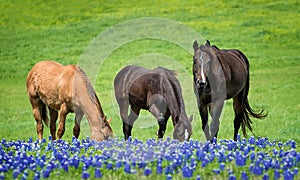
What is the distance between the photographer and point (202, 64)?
13188 mm

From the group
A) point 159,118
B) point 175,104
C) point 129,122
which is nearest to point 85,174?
point 175,104

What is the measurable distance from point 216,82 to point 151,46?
881 inches

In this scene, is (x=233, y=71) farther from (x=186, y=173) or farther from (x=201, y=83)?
(x=186, y=173)

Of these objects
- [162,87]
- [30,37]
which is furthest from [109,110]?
[30,37]

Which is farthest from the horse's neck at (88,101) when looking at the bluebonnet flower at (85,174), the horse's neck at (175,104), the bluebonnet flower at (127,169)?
A: the bluebonnet flower at (85,174)

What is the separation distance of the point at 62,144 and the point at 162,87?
3.03 metres

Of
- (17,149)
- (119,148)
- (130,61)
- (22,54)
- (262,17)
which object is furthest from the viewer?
(262,17)

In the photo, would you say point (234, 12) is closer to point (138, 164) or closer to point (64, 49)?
point (64, 49)

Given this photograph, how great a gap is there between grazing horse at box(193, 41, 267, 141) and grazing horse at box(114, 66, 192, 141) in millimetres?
610

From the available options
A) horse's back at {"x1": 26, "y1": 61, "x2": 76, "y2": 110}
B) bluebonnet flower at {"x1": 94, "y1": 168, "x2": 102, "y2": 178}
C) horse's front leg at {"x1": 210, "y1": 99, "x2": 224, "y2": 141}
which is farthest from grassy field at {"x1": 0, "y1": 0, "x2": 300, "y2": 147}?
bluebonnet flower at {"x1": 94, "y1": 168, "x2": 102, "y2": 178}

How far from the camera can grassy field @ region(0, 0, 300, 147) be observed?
21094mm

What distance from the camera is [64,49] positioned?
122 feet

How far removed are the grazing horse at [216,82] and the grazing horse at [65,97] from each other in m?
2.19

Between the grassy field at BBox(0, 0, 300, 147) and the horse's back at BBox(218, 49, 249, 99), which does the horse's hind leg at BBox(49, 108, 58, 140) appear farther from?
the horse's back at BBox(218, 49, 249, 99)
